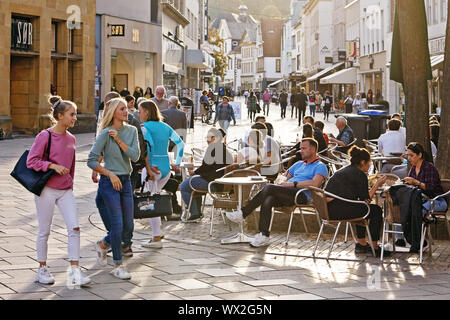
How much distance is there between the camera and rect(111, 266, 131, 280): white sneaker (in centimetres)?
811

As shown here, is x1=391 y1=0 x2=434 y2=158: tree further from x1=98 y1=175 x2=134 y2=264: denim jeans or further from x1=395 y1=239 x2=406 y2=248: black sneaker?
x1=98 y1=175 x2=134 y2=264: denim jeans

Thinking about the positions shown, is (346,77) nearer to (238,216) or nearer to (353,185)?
(238,216)

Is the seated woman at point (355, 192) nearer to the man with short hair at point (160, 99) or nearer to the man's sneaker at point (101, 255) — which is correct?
the man's sneaker at point (101, 255)

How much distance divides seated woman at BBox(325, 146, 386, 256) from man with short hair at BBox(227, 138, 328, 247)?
70cm

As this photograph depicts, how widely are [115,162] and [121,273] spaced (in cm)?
106

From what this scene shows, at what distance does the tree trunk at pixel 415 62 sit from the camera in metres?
11.3

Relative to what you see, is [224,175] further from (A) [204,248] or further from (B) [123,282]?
(B) [123,282]

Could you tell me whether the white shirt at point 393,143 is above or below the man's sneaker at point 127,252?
above

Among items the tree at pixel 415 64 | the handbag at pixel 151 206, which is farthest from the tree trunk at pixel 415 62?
the handbag at pixel 151 206

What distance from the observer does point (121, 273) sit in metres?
8.15

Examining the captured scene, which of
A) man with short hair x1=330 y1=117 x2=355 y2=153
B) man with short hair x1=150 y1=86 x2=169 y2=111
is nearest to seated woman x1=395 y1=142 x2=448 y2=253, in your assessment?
man with short hair x1=330 y1=117 x2=355 y2=153

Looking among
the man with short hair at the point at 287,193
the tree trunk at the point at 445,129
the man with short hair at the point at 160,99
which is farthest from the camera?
the man with short hair at the point at 160,99

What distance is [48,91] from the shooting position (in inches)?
1172

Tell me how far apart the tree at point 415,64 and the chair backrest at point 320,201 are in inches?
95.2
